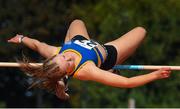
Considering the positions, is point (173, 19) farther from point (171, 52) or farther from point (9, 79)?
point (9, 79)

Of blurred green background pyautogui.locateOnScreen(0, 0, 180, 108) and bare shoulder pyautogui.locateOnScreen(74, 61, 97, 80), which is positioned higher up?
A: blurred green background pyautogui.locateOnScreen(0, 0, 180, 108)

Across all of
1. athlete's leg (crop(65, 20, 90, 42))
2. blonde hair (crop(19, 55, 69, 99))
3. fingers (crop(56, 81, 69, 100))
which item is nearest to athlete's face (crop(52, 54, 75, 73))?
blonde hair (crop(19, 55, 69, 99))

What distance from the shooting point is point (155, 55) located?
1326 cm

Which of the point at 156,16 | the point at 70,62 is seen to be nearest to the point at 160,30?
the point at 156,16

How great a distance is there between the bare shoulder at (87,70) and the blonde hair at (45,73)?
5.8 inches

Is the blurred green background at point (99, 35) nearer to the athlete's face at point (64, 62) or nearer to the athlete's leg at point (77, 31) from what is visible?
the athlete's leg at point (77, 31)

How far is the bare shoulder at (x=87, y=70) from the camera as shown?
233 inches

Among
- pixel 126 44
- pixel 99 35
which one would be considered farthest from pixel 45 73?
pixel 99 35

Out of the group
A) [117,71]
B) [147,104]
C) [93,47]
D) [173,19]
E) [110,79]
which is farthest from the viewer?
[173,19]

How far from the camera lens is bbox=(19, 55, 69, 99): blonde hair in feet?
19.4

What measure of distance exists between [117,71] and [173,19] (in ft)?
21.9

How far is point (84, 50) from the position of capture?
241 inches

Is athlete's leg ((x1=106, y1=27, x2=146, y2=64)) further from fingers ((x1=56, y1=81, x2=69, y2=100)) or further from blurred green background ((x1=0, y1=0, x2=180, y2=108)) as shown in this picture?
blurred green background ((x1=0, y1=0, x2=180, y2=108))

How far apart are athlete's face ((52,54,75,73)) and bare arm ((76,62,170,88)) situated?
104 millimetres
